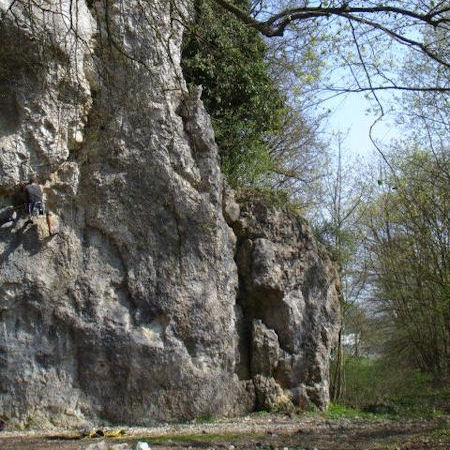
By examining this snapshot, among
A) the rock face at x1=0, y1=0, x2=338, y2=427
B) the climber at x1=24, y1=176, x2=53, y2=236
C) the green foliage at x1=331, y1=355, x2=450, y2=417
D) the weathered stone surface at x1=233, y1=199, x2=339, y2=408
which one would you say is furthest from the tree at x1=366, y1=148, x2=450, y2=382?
the climber at x1=24, y1=176, x2=53, y2=236

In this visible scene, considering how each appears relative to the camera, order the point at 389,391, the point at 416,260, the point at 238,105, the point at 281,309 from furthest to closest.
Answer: the point at 416,260
the point at 389,391
the point at 238,105
the point at 281,309

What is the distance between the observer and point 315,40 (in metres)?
7.39

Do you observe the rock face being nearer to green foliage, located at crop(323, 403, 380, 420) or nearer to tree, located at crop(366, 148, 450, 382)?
green foliage, located at crop(323, 403, 380, 420)

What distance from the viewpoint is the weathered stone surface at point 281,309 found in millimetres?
15547

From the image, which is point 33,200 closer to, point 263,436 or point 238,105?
point 263,436

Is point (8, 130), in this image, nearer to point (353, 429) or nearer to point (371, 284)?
point (353, 429)

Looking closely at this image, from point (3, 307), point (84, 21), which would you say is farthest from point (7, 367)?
point (84, 21)

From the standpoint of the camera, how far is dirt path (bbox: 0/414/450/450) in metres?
9.25

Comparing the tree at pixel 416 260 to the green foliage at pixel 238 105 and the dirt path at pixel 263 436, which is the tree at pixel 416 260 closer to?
the green foliage at pixel 238 105

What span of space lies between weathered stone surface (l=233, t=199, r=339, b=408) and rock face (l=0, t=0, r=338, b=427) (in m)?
0.06

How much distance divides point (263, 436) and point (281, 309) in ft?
18.4

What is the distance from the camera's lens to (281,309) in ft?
52.9

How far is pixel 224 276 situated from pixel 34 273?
4093 mm

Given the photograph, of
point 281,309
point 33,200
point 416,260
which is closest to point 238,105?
point 281,309
